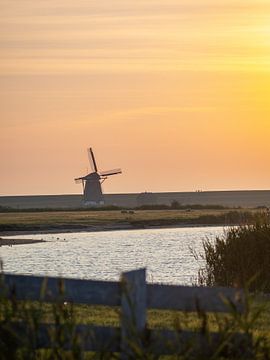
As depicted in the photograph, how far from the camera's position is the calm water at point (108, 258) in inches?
1597

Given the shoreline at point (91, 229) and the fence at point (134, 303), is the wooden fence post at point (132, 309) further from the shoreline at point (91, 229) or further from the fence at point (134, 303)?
the shoreline at point (91, 229)

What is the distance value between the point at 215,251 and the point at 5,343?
18298 millimetres

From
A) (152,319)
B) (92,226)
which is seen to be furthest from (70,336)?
(92,226)

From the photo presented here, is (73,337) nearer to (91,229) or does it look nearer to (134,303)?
(134,303)

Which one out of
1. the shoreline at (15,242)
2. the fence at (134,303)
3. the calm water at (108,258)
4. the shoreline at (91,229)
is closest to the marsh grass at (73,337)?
the fence at (134,303)

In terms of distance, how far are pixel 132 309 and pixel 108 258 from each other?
4370cm

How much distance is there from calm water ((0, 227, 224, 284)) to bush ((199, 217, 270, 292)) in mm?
5103

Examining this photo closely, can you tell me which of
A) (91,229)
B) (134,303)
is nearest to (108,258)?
(91,229)

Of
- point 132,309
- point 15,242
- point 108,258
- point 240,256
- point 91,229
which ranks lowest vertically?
point 132,309

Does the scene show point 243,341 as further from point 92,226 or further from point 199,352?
point 92,226

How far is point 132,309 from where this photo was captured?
9391mm

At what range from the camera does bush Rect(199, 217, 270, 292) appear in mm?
26578

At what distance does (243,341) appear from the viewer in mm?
9453

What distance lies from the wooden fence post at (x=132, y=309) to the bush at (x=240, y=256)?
1669cm
